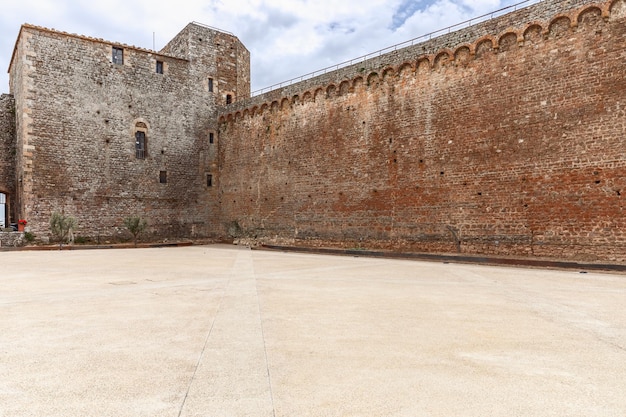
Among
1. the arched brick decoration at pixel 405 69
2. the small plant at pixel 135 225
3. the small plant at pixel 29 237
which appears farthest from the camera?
the small plant at pixel 135 225

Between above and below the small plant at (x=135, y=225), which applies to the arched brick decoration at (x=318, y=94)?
above

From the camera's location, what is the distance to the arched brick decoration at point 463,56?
12.9 m

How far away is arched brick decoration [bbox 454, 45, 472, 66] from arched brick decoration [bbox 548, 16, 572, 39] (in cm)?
234

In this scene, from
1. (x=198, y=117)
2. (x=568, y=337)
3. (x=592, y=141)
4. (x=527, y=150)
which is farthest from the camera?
(x=198, y=117)

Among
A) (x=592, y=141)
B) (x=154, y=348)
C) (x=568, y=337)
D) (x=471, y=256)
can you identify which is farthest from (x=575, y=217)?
(x=154, y=348)

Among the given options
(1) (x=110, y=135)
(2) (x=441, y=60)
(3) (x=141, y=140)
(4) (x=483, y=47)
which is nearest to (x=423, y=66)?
(2) (x=441, y=60)

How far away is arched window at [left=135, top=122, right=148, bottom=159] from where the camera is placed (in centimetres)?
2086

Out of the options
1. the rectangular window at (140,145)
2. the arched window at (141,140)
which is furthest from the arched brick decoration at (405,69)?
the rectangular window at (140,145)

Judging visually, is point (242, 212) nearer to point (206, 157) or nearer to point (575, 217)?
point (206, 157)

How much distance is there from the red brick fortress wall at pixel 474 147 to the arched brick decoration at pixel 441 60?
0.04 metres

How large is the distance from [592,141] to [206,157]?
18470 mm

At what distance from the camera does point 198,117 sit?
22703 millimetres

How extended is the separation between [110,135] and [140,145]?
1.51 meters

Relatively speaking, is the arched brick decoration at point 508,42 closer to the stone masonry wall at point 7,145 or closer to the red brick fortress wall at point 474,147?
the red brick fortress wall at point 474,147
